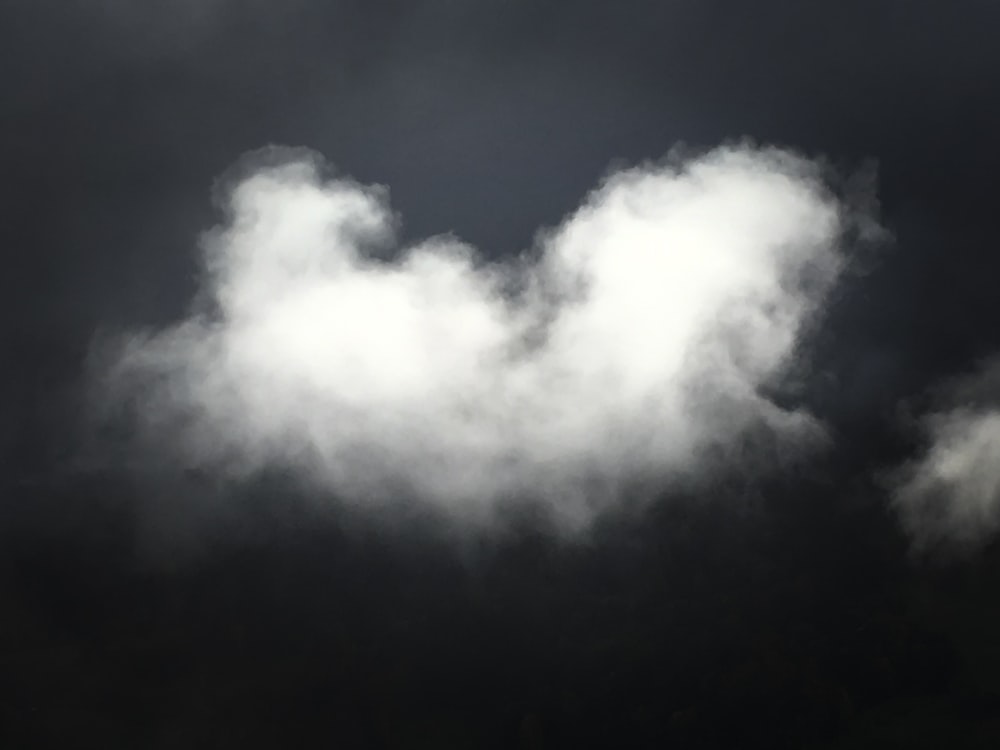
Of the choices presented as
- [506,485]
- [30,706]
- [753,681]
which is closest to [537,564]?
[506,485]

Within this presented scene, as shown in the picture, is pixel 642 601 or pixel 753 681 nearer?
pixel 753 681

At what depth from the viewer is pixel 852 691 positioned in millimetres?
116562

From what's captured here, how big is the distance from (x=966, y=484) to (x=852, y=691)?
39.0m

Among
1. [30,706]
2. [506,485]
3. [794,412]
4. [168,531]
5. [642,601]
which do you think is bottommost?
[30,706]

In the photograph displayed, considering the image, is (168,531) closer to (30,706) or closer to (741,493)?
(30,706)

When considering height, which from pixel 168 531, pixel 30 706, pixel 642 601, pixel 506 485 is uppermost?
pixel 506 485

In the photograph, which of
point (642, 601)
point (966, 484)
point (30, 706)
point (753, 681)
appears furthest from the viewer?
point (966, 484)

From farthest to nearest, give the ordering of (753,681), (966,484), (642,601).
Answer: (966,484)
(642,601)
(753,681)

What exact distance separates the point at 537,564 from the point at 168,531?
50058 mm

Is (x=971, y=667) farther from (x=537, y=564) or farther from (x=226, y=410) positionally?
(x=226, y=410)

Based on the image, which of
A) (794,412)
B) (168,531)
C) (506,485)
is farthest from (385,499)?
(794,412)

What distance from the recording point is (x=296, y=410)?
142875 mm

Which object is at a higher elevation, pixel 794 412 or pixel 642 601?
pixel 794 412

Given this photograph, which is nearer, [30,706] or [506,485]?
[30,706]
